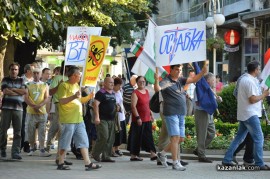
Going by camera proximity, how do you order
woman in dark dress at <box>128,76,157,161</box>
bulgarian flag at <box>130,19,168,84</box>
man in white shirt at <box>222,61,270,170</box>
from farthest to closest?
woman in dark dress at <box>128,76,157,161</box>
bulgarian flag at <box>130,19,168,84</box>
man in white shirt at <box>222,61,270,170</box>

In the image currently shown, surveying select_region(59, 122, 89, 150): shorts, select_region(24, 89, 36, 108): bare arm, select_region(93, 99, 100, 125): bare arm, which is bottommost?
select_region(59, 122, 89, 150): shorts

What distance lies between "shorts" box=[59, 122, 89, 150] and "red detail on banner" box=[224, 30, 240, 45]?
918 inches

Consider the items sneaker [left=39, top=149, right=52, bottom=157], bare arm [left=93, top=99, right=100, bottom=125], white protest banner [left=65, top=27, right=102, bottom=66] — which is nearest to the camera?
white protest banner [left=65, top=27, right=102, bottom=66]

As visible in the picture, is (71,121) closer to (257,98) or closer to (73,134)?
(73,134)

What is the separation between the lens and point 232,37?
115 ft

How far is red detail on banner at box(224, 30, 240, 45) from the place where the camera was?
1367 inches

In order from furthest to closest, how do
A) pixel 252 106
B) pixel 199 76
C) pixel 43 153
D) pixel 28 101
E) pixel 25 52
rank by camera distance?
pixel 25 52 < pixel 43 153 < pixel 28 101 < pixel 199 76 < pixel 252 106

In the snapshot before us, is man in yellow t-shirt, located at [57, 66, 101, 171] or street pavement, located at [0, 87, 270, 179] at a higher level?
man in yellow t-shirt, located at [57, 66, 101, 171]

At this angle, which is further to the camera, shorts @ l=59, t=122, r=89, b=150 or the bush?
the bush

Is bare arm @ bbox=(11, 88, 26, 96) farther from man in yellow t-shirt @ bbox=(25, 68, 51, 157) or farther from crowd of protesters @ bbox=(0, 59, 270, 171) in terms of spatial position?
man in yellow t-shirt @ bbox=(25, 68, 51, 157)

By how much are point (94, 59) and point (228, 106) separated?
5.97 metres

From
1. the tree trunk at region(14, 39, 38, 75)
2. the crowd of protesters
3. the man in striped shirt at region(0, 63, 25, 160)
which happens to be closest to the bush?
the crowd of protesters

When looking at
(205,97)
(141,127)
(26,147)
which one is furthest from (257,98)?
(26,147)

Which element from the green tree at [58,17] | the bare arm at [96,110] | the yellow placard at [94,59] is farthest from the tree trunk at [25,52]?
the yellow placard at [94,59]
